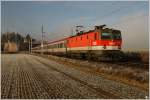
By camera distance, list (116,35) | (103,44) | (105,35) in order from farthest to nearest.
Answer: (116,35)
(105,35)
(103,44)

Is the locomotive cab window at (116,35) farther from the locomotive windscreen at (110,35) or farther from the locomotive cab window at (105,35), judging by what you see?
the locomotive cab window at (105,35)

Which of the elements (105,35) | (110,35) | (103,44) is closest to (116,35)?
(110,35)

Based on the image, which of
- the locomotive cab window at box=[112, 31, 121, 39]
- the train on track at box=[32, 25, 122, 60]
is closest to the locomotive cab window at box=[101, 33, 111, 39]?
the train on track at box=[32, 25, 122, 60]

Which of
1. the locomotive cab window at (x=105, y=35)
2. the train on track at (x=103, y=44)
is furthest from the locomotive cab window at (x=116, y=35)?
the locomotive cab window at (x=105, y=35)

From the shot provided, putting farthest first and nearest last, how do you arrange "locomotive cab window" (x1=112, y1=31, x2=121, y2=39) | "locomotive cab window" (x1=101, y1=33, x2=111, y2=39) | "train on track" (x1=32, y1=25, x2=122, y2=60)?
"locomotive cab window" (x1=112, y1=31, x2=121, y2=39)
"locomotive cab window" (x1=101, y1=33, x2=111, y2=39)
"train on track" (x1=32, y1=25, x2=122, y2=60)

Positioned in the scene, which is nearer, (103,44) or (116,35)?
(103,44)

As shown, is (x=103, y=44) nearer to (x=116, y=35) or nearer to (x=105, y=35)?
(x=105, y=35)

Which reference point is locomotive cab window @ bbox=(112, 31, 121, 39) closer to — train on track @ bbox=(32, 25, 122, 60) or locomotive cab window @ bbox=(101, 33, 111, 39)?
train on track @ bbox=(32, 25, 122, 60)

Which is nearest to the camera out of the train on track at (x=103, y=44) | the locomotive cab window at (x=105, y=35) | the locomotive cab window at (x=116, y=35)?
the train on track at (x=103, y=44)

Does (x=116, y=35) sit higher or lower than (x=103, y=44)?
higher

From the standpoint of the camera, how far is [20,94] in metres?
8.60

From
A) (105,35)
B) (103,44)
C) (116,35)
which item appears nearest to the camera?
(103,44)

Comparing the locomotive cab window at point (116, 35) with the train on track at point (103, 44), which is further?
the locomotive cab window at point (116, 35)

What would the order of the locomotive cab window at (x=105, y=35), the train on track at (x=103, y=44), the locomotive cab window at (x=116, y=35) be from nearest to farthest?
1. the train on track at (x=103, y=44)
2. the locomotive cab window at (x=105, y=35)
3. the locomotive cab window at (x=116, y=35)
